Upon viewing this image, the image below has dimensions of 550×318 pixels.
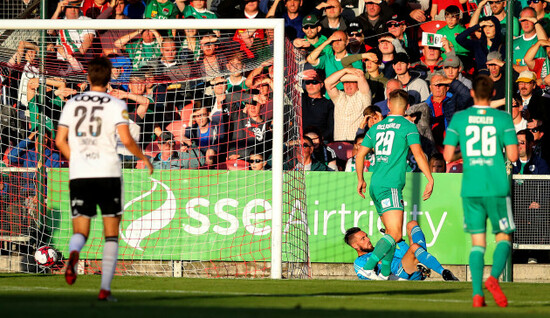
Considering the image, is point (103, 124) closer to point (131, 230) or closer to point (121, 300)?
point (121, 300)

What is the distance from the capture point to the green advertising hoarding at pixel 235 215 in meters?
12.2

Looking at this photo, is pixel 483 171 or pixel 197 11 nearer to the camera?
pixel 483 171

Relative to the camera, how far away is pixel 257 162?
12.8m

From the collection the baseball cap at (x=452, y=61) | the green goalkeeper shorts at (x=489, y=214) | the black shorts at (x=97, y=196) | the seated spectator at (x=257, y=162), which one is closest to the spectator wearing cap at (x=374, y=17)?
the baseball cap at (x=452, y=61)

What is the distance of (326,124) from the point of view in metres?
13.9

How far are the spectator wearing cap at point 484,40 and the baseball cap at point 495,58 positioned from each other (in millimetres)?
453

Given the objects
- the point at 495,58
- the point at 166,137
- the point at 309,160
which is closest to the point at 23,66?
the point at 166,137

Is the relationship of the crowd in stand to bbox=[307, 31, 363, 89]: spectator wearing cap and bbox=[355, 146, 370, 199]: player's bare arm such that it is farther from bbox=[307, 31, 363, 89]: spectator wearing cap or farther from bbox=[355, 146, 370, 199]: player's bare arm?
bbox=[355, 146, 370, 199]: player's bare arm

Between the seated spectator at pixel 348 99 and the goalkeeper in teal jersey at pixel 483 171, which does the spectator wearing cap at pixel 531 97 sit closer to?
the seated spectator at pixel 348 99

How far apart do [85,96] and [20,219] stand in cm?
552

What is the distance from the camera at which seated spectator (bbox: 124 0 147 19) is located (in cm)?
1559

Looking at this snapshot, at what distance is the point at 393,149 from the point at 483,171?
3039mm

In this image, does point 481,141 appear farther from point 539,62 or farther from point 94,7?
point 94,7

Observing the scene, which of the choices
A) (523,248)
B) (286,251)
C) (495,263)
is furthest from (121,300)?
(523,248)
